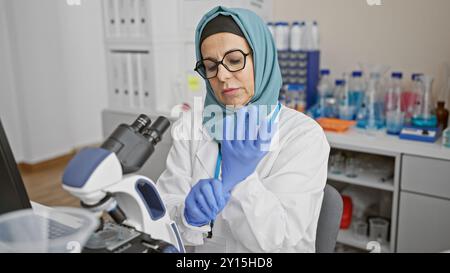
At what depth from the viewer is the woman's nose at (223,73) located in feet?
2.26

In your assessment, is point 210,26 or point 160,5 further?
point 160,5

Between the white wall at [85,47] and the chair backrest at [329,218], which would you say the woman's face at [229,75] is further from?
the chair backrest at [329,218]

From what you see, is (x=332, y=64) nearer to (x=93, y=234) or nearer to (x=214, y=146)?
(x=214, y=146)

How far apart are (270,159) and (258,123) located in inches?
9.4

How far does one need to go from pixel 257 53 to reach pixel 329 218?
1.35 feet

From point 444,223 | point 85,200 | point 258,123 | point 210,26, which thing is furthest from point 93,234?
point 444,223

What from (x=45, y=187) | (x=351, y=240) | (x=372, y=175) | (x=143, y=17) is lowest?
(x=351, y=240)

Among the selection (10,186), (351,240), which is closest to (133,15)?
(10,186)

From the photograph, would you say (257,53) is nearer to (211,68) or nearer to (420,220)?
(211,68)

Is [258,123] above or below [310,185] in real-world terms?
above

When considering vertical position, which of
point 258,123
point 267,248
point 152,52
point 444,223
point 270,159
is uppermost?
point 152,52

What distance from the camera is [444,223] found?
1252 millimetres

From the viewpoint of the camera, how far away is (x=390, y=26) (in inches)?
29.7

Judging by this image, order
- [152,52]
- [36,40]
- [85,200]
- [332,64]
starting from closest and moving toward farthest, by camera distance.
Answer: [85,200] < [36,40] < [152,52] < [332,64]
